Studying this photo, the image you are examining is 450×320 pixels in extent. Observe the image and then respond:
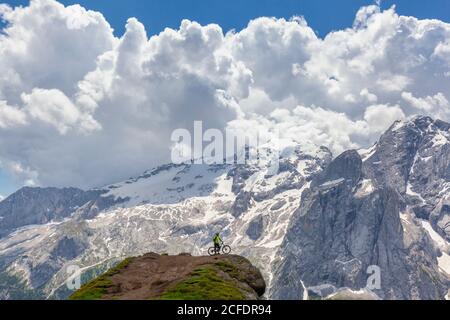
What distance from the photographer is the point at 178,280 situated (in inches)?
2697

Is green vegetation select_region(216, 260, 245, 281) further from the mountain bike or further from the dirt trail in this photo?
the mountain bike

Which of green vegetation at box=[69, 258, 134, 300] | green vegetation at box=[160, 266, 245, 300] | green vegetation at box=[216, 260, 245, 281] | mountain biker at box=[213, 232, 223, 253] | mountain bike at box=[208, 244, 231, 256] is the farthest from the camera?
mountain bike at box=[208, 244, 231, 256]

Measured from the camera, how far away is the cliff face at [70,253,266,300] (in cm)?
6181

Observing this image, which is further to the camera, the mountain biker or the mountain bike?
the mountain bike

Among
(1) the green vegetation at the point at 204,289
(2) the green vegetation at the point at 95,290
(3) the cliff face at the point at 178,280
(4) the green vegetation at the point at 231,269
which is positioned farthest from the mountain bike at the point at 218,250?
(1) the green vegetation at the point at 204,289

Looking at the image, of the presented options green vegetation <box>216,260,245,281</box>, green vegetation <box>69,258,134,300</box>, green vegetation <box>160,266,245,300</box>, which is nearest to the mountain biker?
green vegetation <box>216,260,245,281</box>

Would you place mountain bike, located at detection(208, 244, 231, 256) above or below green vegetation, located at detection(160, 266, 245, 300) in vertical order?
above

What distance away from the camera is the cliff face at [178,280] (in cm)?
6181
